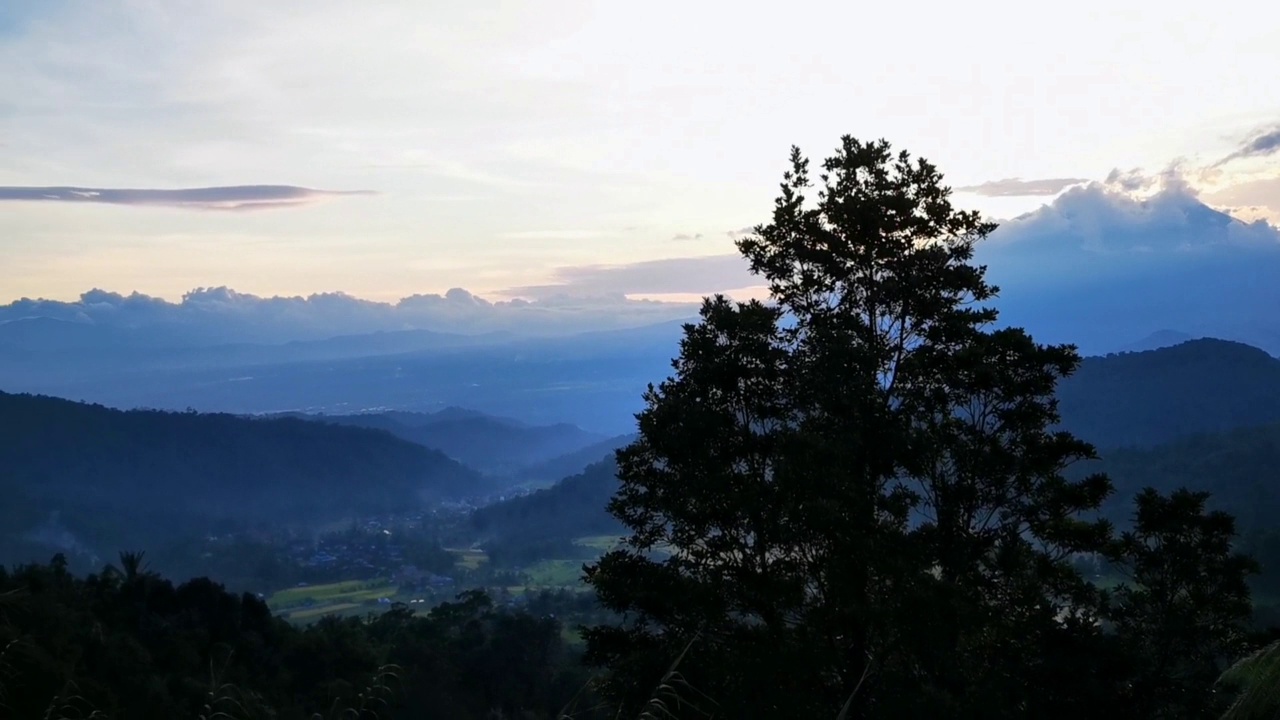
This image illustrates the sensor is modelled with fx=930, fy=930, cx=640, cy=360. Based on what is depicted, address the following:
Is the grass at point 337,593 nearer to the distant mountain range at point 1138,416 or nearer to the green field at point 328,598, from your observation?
the green field at point 328,598

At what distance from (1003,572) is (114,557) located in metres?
116

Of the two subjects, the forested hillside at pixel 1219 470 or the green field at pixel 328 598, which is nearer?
the forested hillside at pixel 1219 470

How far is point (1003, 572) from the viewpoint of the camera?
1073 cm

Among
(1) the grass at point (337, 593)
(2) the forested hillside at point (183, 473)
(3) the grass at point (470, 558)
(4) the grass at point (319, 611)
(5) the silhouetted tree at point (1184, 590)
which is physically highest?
(5) the silhouetted tree at point (1184, 590)

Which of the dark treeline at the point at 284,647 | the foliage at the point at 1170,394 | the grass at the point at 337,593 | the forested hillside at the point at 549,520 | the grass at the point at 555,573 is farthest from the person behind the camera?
the forested hillside at the point at 549,520

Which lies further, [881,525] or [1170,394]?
[1170,394]

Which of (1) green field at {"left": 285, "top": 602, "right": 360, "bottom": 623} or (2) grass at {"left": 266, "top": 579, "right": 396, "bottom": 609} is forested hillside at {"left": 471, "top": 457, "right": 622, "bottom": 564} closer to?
(2) grass at {"left": 266, "top": 579, "right": 396, "bottom": 609}

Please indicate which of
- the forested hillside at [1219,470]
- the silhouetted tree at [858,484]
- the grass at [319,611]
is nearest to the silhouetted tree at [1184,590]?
the silhouetted tree at [858,484]

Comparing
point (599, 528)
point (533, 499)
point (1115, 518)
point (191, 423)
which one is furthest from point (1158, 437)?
point (191, 423)

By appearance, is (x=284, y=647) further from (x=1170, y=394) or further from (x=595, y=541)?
(x=1170, y=394)

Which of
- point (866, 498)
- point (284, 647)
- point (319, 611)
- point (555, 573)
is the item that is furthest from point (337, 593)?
point (866, 498)

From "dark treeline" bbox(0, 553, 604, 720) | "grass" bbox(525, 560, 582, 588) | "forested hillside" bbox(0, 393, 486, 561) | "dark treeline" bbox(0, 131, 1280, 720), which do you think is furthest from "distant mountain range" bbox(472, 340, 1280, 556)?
"dark treeline" bbox(0, 131, 1280, 720)

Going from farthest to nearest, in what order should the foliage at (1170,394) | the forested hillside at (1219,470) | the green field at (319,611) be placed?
the foliage at (1170,394) → the green field at (319,611) → the forested hillside at (1219,470)

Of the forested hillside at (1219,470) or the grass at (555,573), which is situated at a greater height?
the forested hillside at (1219,470)
